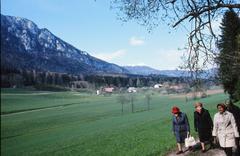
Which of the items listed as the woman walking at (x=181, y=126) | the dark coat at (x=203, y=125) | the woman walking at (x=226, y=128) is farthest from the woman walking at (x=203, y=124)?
the woman walking at (x=226, y=128)

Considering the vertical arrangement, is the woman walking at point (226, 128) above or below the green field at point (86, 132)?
above

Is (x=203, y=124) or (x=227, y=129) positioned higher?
(x=227, y=129)

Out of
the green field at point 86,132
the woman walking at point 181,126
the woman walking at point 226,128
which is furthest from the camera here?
the green field at point 86,132

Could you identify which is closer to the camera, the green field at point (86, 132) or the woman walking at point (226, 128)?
the woman walking at point (226, 128)

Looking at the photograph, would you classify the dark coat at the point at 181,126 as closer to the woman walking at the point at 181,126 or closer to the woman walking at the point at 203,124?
the woman walking at the point at 181,126

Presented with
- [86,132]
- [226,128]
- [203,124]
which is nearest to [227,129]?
[226,128]

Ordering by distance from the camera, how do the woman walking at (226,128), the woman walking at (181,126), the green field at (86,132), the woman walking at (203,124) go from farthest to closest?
the green field at (86,132) → the woman walking at (181,126) → the woman walking at (203,124) → the woman walking at (226,128)

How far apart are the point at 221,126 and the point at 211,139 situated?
11.7ft

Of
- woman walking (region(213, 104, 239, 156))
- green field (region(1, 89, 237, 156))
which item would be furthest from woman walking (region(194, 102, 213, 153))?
woman walking (region(213, 104, 239, 156))

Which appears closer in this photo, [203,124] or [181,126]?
[203,124]

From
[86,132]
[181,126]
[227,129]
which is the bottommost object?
[86,132]

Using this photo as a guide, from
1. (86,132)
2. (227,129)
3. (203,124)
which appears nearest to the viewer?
(227,129)

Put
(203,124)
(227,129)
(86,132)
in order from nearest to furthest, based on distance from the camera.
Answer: (227,129) < (203,124) < (86,132)

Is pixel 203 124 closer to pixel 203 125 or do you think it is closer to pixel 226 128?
pixel 203 125
